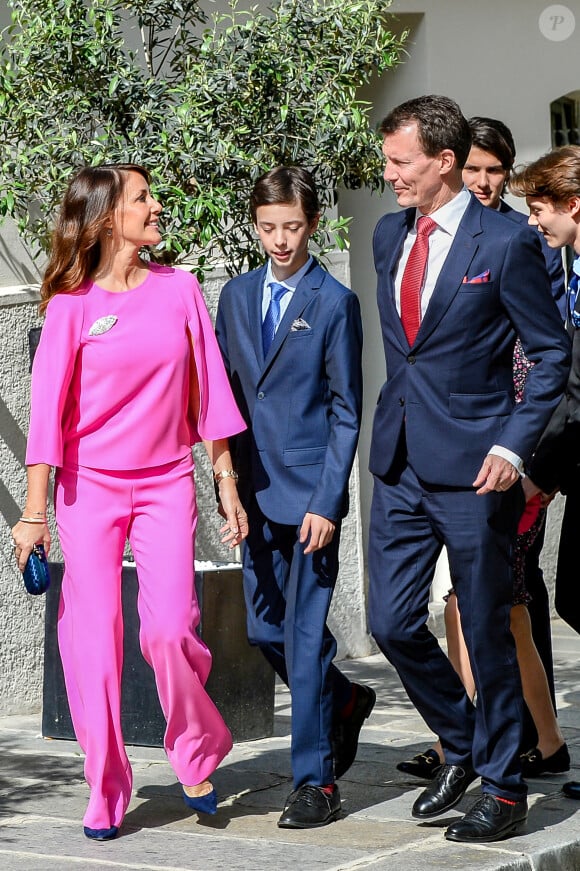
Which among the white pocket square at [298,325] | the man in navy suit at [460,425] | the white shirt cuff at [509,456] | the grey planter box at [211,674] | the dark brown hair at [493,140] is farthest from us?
the grey planter box at [211,674]

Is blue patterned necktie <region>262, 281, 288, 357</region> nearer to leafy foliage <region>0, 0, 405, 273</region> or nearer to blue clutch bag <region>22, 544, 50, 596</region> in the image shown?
leafy foliage <region>0, 0, 405, 273</region>

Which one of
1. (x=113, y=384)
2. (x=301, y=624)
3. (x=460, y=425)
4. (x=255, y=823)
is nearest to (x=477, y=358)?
(x=460, y=425)

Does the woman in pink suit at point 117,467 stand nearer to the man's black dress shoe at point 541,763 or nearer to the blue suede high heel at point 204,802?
the blue suede high heel at point 204,802

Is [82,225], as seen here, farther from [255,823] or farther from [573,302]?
[255,823]

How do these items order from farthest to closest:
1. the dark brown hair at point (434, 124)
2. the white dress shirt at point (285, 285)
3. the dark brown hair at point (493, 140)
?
the dark brown hair at point (493, 140) < the white dress shirt at point (285, 285) < the dark brown hair at point (434, 124)

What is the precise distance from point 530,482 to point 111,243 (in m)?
1.54

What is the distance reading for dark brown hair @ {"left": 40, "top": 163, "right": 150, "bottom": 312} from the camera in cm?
488

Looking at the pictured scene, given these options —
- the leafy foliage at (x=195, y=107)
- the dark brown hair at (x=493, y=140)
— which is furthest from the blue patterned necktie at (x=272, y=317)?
the dark brown hair at (x=493, y=140)

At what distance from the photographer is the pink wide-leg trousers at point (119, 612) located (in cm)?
477

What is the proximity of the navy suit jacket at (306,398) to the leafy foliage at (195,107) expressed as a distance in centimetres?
92

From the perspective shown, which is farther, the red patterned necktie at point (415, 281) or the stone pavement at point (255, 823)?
the red patterned necktie at point (415, 281)

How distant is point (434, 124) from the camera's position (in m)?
4.71

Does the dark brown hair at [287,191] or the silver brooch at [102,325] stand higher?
the dark brown hair at [287,191]

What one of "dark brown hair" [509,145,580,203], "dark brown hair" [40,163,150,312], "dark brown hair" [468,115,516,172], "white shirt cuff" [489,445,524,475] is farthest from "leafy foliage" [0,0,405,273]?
"white shirt cuff" [489,445,524,475]
